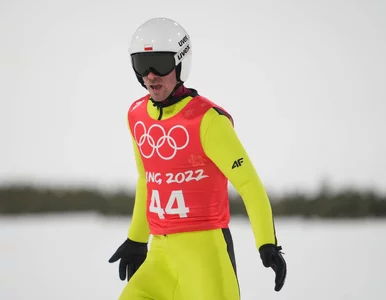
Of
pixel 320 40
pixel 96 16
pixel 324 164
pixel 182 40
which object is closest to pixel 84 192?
pixel 96 16

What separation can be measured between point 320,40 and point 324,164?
1182mm

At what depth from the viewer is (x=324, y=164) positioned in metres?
6.00

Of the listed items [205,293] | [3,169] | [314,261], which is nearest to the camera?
[205,293]

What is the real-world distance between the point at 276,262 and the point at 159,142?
598 millimetres

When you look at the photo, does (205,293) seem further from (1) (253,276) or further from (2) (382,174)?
(2) (382,174)

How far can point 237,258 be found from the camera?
4.78m

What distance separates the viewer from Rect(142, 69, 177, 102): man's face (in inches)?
98.3

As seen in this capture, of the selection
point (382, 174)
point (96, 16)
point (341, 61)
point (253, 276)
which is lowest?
point (253, 276)

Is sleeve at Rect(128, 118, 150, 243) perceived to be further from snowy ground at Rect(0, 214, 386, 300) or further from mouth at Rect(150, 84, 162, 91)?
snowy ground at Rect(0, 214, 386, 300)

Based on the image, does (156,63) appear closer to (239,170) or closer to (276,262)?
(239,170)

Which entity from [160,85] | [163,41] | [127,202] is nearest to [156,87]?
[160,85]

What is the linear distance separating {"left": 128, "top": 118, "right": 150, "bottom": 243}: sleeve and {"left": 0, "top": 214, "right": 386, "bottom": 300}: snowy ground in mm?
1223

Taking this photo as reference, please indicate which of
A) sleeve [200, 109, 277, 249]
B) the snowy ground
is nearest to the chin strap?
sleeve [200, 109, 277, 249]

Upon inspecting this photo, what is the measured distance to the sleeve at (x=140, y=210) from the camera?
270cm
